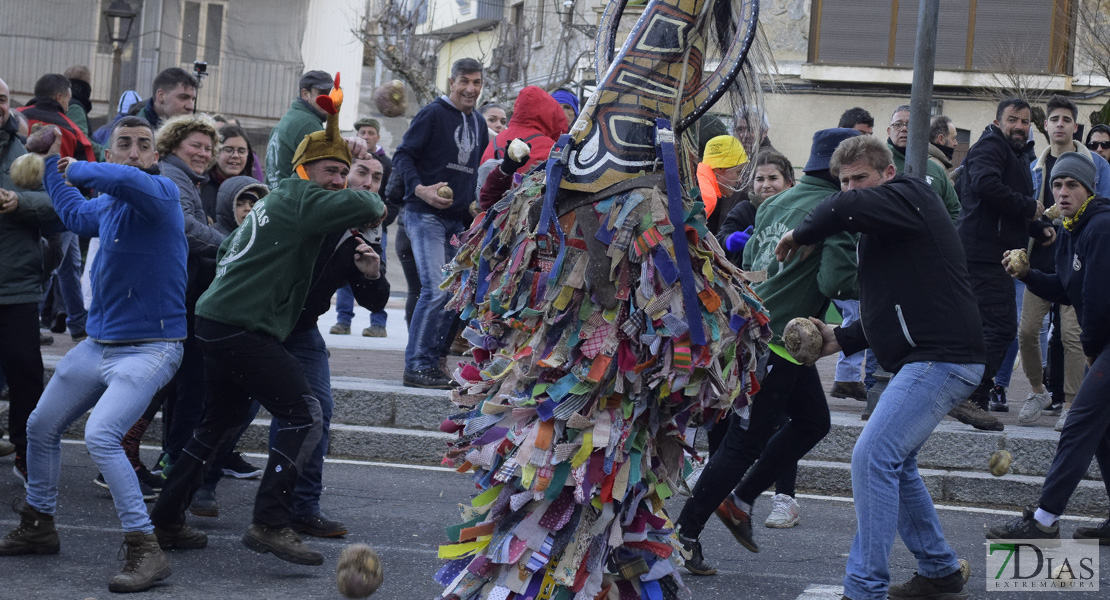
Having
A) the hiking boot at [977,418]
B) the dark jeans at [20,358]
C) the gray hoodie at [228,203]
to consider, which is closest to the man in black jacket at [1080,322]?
the hiking boot at [977,418]

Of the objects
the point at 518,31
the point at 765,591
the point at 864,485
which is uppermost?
the point at 518,31

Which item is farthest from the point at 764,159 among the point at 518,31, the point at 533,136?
the point at 518,31

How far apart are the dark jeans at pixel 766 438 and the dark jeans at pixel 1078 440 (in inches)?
45.4

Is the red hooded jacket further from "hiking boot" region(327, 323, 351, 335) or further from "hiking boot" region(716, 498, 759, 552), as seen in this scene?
"hiking boot" region(327, 323, 351, 335)

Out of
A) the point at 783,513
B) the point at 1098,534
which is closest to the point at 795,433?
the point at 783,513

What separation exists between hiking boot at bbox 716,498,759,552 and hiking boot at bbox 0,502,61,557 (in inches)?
115

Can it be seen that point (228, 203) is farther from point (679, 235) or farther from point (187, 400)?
point (679, 235)

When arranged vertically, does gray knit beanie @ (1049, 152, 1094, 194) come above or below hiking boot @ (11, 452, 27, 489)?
above

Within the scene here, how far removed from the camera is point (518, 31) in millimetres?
27734

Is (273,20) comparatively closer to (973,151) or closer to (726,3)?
(973,151)

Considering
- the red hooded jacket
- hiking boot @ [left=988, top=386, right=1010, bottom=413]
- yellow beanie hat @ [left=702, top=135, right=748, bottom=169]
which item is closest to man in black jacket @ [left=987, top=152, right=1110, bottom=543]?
yellow beanie hat @ [left=702, top=135, right=748, bottom=169]

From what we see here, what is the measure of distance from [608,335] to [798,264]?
7.28ft

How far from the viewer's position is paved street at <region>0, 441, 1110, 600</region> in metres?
4.99

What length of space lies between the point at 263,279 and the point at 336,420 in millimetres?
2765
